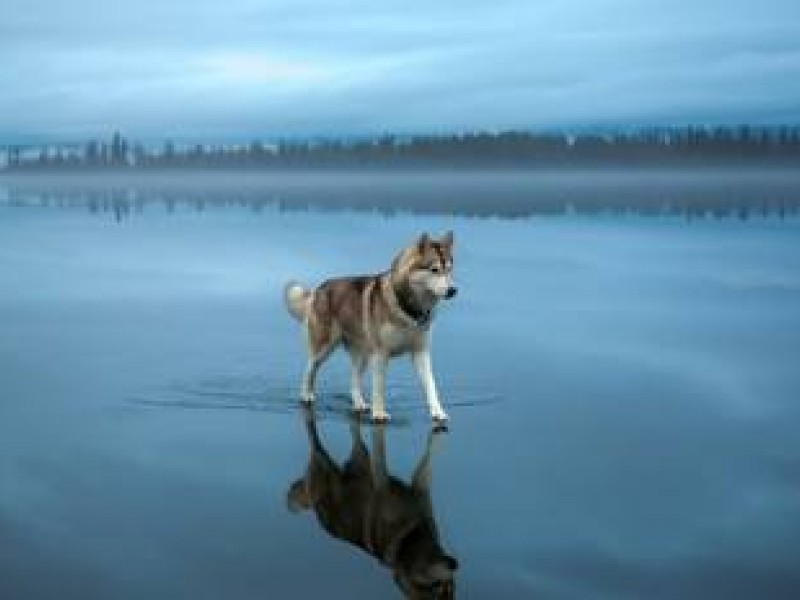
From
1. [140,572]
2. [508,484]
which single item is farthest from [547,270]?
[140,572]

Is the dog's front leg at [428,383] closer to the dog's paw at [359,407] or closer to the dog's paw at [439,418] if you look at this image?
the dog's paw at [439,418]

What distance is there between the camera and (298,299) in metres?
12.2

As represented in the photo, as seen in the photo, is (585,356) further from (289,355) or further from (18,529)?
(18,529)

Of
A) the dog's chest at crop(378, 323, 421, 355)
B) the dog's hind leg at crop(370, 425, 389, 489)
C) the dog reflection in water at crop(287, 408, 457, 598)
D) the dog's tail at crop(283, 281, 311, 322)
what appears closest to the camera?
the dog reflection in water at crop(287, 408, 457, 598)

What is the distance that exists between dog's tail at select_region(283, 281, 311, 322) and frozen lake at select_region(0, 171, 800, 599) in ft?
2.49

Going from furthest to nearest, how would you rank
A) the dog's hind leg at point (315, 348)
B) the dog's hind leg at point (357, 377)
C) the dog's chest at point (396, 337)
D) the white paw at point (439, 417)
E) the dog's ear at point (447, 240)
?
the dog's hind leg at point (315, 348) → the dog's hind leg at point (357, 377) → the white paw at point (439, 417) → the dog's chest at point (396, 337) → the dog's ear at point (447, 240)

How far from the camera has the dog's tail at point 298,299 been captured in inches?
476

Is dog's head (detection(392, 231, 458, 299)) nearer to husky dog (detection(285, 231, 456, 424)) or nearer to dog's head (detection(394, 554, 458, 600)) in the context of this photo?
husky dog (detection(285, 231, 456, 424))

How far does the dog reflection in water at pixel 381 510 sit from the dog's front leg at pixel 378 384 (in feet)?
2.27

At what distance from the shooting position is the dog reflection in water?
7234 mm

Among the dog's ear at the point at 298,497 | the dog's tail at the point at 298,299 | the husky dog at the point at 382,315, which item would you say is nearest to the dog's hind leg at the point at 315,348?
the husky dog at the point at 382,315

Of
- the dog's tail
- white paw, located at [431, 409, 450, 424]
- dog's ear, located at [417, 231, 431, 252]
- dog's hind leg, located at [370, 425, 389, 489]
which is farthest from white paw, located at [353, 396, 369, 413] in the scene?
dog's ear, located at [417, 231, 431, 252]

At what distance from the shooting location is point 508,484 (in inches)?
357

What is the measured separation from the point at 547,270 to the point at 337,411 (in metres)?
15.9
